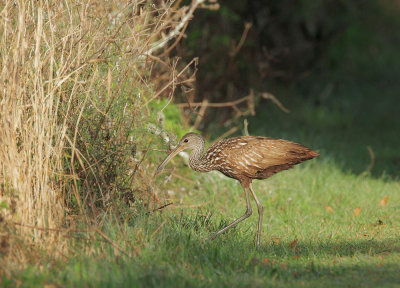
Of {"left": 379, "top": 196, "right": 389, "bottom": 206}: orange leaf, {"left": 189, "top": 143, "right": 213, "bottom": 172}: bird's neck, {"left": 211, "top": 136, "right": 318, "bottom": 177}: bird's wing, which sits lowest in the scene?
{"left": 379, "top": 196, "right": 389, "bottom": 206}: orange leaf

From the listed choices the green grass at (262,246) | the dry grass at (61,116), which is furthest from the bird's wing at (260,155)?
the dry grass at (61,116)

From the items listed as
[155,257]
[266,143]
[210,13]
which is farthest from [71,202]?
[210,13]

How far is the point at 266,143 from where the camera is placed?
6.64m

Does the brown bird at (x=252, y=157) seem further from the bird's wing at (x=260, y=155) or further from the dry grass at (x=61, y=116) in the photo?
the dry grass at (x=61, y=116)

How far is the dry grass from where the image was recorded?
17.2ft

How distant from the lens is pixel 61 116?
19.7 feet

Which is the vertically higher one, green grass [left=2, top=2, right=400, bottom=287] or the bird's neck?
the bird's neck

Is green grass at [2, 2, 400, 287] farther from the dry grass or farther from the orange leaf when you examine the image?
the dry grass

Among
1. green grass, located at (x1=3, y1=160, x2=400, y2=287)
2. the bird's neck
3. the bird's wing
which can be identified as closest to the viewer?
green grass, located at (x1=3, y1=160, x2=400, y2=287)

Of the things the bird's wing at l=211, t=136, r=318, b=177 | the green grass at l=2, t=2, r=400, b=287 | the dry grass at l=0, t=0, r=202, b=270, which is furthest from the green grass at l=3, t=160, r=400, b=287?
the bird's wing at l=211, t=136, r=318, b=177

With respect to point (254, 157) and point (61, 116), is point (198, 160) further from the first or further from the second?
point (61, 116)

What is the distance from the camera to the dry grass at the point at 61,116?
5.24 m

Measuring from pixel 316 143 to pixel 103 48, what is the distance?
6318 mm

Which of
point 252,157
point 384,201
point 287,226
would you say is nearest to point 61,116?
point 252,157
